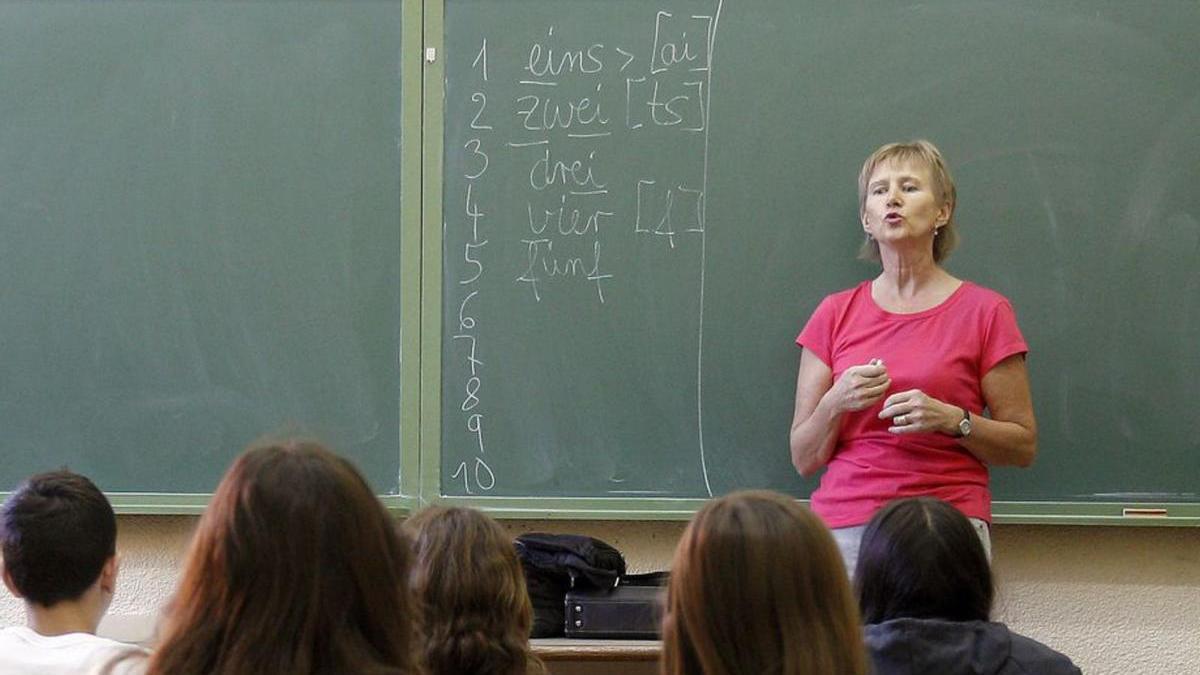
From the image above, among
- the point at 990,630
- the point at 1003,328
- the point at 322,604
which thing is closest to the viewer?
the point at 322,604

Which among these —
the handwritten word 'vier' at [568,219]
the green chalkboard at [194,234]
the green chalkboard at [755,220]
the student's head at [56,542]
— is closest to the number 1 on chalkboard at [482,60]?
the green chalkboard at [755,220]

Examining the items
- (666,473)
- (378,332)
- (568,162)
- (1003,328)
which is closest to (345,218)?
(378,332)

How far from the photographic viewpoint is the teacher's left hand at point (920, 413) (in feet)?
10.1

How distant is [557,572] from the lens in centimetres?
326

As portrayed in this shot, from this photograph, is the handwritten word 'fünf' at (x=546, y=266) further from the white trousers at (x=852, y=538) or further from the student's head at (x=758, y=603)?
the student's head at (x=758, y=603)

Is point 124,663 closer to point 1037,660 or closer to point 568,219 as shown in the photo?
point 1037,660

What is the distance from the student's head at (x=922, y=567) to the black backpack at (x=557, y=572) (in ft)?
3.70

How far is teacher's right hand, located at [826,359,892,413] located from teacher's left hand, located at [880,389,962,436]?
0.04 metres

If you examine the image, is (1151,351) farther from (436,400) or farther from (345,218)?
(345,218)

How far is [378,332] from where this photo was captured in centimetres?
365

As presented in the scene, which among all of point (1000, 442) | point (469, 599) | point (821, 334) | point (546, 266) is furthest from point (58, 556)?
point (1000, 442)

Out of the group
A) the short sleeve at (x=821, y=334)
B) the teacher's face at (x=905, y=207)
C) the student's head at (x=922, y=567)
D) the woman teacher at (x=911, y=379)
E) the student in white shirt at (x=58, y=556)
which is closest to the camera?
the student's head at (x=922, y=567)

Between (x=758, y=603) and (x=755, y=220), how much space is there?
2008mm

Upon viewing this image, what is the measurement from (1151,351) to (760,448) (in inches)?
38.5
